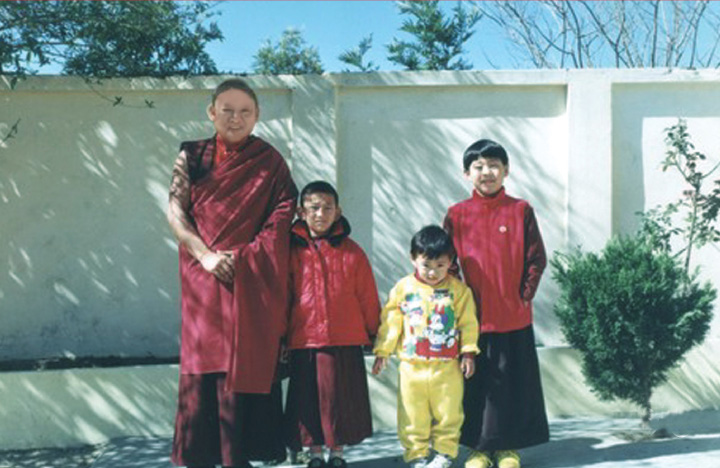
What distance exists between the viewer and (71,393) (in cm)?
537

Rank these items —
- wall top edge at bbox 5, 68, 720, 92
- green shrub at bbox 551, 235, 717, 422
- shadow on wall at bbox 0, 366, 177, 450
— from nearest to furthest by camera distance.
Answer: green shrub at bbox 551, 235, 717, 422, shadow on wall at bbox 0, 366, 177, 450, wall top edge at bbox 5, 68, 720, 92

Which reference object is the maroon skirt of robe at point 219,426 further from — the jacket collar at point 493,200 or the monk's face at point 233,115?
the jacket collar at point 493,200

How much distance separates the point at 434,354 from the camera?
164 inches

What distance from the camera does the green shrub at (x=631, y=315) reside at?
4.68 m

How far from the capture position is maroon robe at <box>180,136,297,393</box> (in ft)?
13.0

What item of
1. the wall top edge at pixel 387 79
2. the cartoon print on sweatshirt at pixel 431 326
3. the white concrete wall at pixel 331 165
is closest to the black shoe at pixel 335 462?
the cartoon print on sweatshirt at pixel 431 326

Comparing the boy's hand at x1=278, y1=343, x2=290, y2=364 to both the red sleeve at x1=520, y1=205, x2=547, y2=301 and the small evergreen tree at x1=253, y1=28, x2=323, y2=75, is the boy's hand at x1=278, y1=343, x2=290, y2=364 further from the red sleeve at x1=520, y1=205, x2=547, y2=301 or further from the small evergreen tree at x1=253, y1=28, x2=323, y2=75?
the small evergreen tree at x1=253, y1=28, x2=323, y2=75

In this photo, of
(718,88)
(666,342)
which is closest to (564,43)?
(718,88)

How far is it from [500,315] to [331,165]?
1.91 meters

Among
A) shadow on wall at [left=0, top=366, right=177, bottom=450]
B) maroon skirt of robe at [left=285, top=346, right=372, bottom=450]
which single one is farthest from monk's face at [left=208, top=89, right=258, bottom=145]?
shadow on wall at [left=0, top=366, right=177, bottom=450]

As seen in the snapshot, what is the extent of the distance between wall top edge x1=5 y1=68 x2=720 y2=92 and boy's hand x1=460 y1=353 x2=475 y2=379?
2.29 meters

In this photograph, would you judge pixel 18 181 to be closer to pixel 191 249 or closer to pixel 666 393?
pixel 191 249

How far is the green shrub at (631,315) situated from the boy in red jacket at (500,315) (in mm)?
566

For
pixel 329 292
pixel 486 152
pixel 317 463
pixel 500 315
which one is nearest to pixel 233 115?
pixel 329 292
